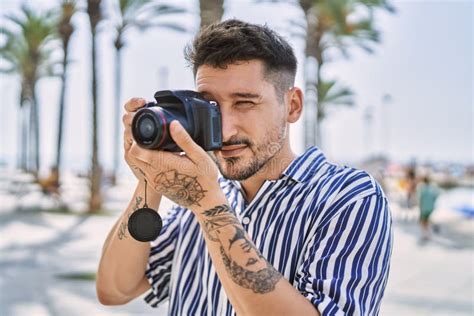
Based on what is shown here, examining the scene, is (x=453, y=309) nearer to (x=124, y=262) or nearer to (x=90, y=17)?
(x=124, y=262)

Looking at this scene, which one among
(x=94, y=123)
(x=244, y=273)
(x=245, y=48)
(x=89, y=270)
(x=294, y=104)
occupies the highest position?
(x=94, y=123)

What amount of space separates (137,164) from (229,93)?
29cm

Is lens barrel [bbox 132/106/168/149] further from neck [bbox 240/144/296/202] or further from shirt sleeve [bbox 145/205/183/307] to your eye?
shirt sleeve [bbox 145/205/183/307]

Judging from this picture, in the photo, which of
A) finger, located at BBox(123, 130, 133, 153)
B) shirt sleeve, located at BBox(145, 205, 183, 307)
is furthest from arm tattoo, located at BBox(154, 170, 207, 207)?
shirt sleeve, located at BBox(145, 205, 183, 307)

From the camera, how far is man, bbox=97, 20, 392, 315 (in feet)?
4.75

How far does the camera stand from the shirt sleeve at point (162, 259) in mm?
1980

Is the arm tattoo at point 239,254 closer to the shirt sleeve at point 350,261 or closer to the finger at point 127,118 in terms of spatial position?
the shirt sleeve at point 350,261

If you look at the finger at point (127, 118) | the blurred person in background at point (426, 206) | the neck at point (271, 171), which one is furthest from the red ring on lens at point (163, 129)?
the blurred person in background at point (426, 206)

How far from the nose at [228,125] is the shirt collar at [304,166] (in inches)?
7.5

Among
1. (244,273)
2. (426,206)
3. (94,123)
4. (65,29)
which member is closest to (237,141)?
(244,273)

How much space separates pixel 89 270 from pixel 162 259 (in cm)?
729

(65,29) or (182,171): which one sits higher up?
(65,29)

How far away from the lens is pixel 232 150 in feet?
5.52

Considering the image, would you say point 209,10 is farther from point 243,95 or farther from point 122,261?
point 243,95
